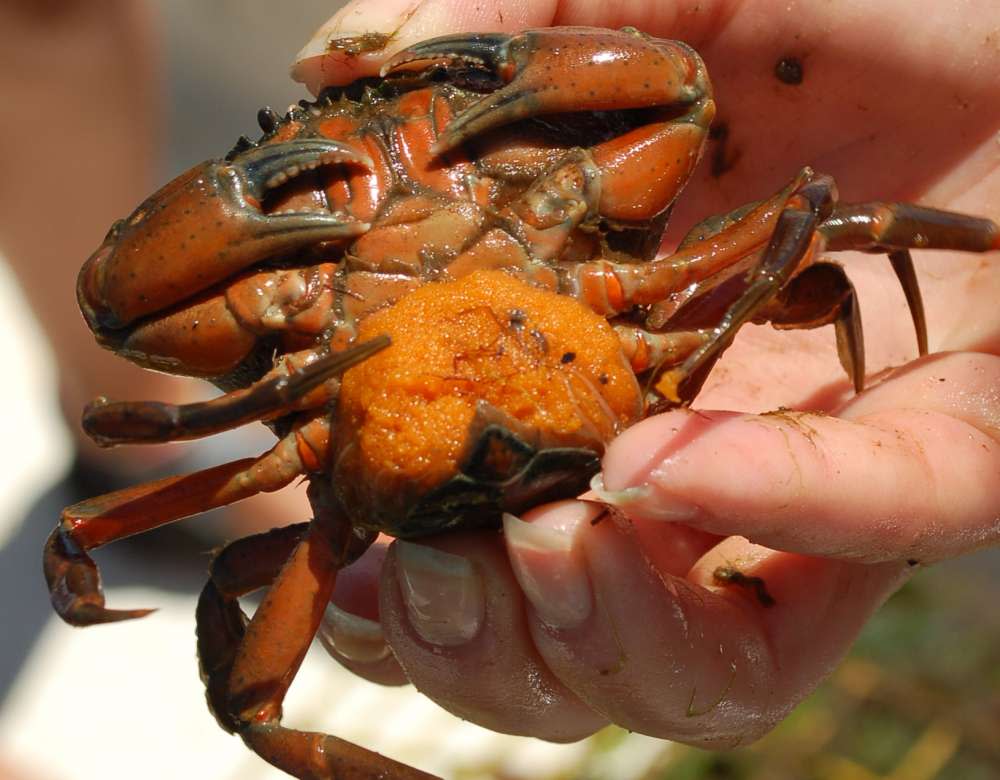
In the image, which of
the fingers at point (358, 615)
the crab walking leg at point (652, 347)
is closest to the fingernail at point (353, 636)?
the fingers at point (358, 615)

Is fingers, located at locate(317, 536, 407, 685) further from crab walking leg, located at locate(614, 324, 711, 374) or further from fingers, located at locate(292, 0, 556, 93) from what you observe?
fingers, located at locate(292, 0, 556, 93)

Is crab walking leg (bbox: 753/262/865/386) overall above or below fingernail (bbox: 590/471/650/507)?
below

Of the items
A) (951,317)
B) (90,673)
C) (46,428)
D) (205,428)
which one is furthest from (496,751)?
(46,428)

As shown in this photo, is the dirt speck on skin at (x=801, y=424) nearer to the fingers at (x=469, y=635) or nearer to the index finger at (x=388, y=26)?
the fingers at (x=469, y=635)

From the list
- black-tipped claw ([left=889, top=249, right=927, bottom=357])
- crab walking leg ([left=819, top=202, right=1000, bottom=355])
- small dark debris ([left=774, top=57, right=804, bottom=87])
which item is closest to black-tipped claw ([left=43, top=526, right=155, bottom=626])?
crab walking leg ([left=819, top=202, right=1000, bottom=355])

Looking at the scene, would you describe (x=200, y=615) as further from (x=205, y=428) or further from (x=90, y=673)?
(x=90, y=673)

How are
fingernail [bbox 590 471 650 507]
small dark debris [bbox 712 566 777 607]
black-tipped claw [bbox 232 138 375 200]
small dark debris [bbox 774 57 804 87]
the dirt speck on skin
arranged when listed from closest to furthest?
fingernail [bbox 590 471 650 507], the dirt speck on skin, black-tipped claw [bbox 232 138 375 200], small dark debris [bbox 712 566 777 607], small dark debris [bbox 774 57 804 87]

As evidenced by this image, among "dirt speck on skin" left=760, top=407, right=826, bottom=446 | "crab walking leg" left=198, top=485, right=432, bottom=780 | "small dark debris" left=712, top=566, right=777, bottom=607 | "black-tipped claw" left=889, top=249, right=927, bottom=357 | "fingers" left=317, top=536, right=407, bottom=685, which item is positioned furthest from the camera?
"fingers" left=317, top=536, right=407, bottom=685
